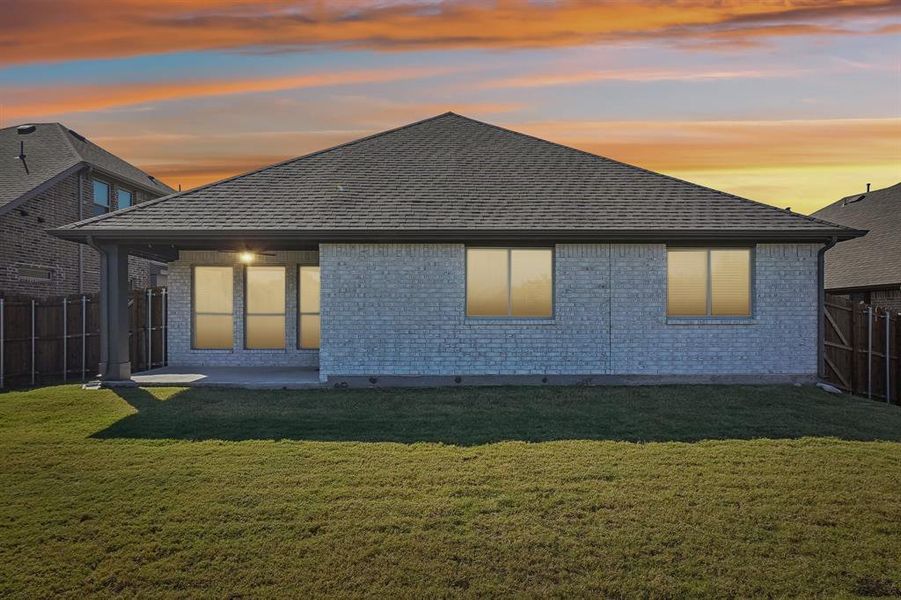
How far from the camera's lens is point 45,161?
23.1m

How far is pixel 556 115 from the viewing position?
1664cm

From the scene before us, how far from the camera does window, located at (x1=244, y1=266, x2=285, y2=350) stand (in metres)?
17.2

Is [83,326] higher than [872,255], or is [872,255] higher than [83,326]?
[872,255]

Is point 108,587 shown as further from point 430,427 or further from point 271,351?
point 271,351

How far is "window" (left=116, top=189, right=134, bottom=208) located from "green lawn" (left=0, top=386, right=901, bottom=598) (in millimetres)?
16384

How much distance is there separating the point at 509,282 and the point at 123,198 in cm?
1861

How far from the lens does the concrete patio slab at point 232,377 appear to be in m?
13.6

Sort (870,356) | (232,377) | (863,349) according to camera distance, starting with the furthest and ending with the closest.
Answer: (863,349)
(870,356)
(232,377)

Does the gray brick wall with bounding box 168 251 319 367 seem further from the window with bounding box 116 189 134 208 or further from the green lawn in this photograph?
the window with bounding box 116 189 134 208

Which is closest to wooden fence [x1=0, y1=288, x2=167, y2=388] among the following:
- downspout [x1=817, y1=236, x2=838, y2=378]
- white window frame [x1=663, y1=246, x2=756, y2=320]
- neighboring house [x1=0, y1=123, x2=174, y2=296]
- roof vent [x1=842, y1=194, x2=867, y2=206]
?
neighboring house [x1=0, y1=123, x2=174, y2=296]

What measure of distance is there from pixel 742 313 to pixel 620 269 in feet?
8.72

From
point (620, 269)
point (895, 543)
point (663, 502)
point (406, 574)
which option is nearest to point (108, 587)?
point (406, 574)

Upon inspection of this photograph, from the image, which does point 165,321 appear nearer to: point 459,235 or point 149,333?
point 149,333

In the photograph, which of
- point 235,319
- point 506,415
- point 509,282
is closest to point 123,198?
point 235,319
